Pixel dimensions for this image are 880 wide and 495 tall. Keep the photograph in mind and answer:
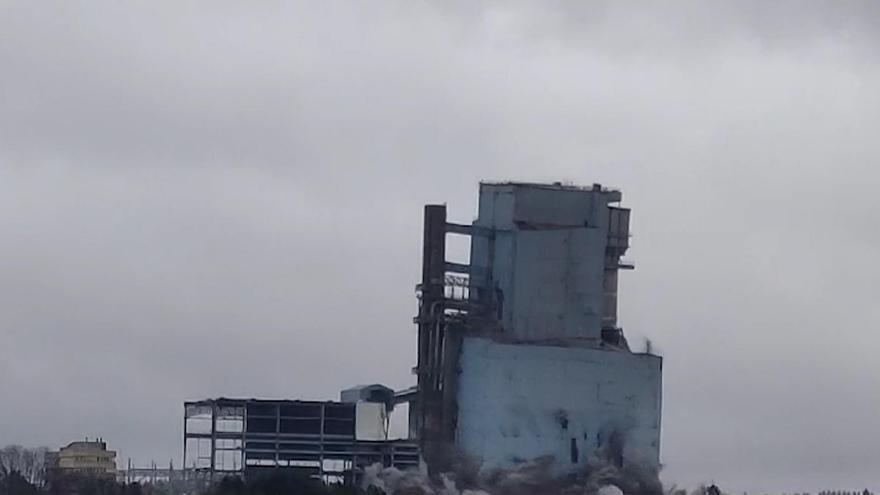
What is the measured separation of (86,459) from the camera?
13662 cm

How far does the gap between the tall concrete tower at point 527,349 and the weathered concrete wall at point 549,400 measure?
0.04 metres

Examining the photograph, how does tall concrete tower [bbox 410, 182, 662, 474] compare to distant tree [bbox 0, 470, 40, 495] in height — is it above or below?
above

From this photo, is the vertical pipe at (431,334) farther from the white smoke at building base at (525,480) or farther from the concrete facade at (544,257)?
the concrete facade at (544,257)

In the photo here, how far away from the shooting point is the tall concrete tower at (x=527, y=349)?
11894 centimetres

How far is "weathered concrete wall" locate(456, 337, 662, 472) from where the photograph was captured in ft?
389

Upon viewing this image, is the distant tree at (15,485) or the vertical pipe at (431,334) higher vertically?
the vertical pipe at (431,334)

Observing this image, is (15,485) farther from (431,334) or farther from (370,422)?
(431,334)

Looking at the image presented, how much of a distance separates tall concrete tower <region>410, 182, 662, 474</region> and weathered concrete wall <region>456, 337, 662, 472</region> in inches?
1.8

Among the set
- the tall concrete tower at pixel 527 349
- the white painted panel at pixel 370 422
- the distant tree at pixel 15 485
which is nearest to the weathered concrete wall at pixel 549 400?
the tall concrete tower at pixel 527 349

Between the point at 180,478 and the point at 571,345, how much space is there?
19.8 m

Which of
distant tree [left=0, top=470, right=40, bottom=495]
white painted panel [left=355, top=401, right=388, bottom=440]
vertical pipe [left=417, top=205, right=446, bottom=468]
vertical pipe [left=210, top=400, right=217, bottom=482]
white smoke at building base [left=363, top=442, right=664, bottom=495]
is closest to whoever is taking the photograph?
white smoke at building base [left=363, top=442, right=664, bottom=495]

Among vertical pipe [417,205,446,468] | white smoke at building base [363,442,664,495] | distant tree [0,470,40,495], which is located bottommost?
distant tree [0,470,40,495]

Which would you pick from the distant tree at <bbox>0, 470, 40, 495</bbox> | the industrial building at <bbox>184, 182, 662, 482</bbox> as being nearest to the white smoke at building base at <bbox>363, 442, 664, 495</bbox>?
the industrial building at <bbox>184, 182, 662, 482</bbox>

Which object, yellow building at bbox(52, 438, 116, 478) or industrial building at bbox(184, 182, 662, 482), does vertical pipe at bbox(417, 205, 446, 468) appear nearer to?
industrial building at bbox(184, 182, 662, 482)
